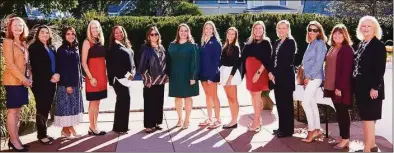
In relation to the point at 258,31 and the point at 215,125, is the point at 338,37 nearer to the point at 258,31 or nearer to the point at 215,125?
the point at 258,31

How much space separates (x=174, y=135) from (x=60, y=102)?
5.38 ft

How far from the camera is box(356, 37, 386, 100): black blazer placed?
15.3 ft

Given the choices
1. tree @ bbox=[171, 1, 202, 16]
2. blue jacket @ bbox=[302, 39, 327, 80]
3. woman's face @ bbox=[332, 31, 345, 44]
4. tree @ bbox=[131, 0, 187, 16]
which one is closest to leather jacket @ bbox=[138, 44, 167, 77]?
blue jacket @ bbox=[302, 39, 327, 80]

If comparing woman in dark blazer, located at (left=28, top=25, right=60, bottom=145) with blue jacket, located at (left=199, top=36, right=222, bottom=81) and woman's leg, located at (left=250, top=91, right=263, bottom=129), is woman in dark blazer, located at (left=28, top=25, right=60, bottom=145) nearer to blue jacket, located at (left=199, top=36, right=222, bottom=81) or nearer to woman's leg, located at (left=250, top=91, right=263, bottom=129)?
blue jacket, located at (left=199, top=36, right=222, bottom=81)

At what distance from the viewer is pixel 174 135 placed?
6.09 m

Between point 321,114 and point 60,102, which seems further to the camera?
point 321,114

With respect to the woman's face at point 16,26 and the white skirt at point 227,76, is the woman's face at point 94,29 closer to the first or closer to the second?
the woman's face at point 16,26

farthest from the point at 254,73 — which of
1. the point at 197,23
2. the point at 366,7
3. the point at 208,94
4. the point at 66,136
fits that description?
the point at 366,7

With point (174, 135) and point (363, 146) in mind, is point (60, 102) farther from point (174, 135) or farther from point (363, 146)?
point (363, 146)

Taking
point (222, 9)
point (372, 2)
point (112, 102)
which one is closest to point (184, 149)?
point (112, 102)

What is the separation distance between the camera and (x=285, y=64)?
18.6 feet

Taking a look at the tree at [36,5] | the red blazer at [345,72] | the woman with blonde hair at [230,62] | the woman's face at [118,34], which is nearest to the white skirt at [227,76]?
the woman with blonde hair at [230,62]

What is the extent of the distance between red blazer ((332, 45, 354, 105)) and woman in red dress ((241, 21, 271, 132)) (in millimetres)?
1159

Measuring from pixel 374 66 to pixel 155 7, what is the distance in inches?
968
